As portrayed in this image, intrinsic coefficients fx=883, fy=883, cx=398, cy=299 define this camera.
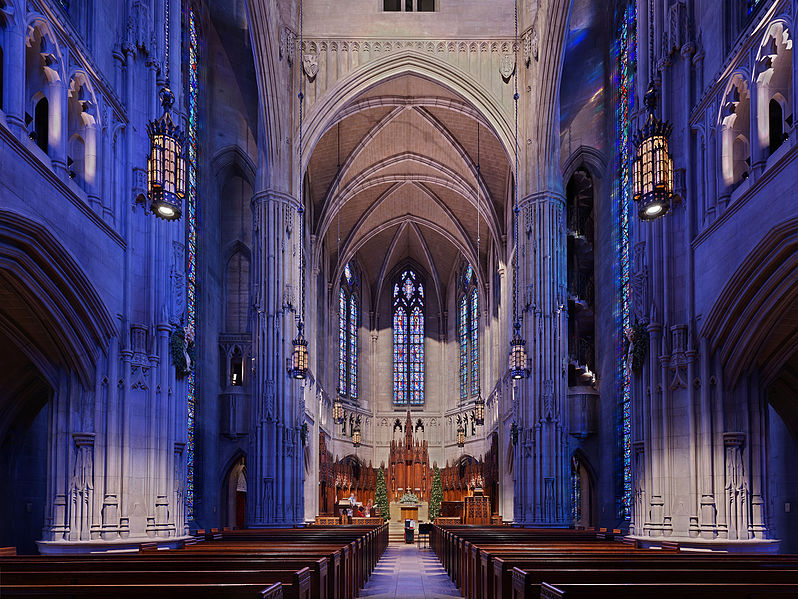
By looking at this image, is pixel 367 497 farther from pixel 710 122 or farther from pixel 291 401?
pixel 710 122

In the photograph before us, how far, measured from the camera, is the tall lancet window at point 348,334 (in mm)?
47250

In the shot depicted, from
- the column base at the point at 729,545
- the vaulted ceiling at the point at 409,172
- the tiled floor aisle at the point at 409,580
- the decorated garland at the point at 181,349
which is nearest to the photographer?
the column base at the point at 729,545

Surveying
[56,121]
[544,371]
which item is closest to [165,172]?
[56,121]

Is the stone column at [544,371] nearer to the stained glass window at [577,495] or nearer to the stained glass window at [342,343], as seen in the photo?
the stained glass window at [577,495]

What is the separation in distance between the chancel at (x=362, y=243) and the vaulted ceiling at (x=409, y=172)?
165mm

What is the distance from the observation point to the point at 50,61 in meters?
11.7

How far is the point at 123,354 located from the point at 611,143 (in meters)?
19.0

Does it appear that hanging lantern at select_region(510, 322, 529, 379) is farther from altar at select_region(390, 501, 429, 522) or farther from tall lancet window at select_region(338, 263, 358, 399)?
tall lancet window at select_region(338, 263, 358, 399)

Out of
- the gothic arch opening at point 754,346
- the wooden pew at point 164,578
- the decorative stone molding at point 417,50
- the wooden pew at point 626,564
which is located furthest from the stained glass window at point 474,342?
the wooden pew at point 164,578

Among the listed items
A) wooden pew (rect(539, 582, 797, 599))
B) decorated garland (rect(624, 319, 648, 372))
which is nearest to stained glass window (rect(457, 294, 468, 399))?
decorated garland (rect(624, 319, 648, 372))

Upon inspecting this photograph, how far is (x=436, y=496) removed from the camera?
148 ft

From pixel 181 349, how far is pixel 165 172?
479cm

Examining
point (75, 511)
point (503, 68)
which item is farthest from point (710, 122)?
point (503, 68)

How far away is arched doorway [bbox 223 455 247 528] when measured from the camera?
1190 inches
